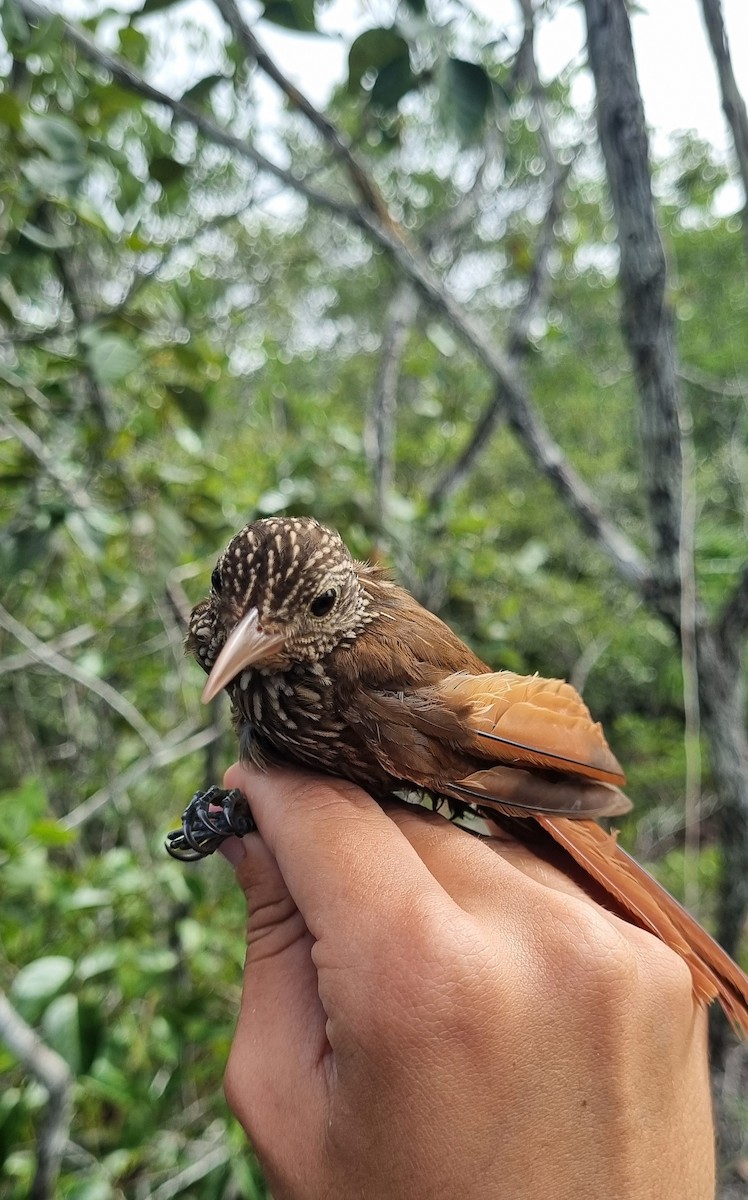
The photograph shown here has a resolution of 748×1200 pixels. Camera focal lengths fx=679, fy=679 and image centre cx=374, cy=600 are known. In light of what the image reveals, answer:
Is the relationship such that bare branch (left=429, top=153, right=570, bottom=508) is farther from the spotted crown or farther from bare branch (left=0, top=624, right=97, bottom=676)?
bare branch (left=0, top=624, right=97, bottom=676)

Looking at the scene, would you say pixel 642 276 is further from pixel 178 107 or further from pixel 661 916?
pixel 661 916

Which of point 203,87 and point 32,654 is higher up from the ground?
point 203,87

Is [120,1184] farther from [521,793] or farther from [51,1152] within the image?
[521,793]

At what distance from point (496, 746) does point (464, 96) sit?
138 cm

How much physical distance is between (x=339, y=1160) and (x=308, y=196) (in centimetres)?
195

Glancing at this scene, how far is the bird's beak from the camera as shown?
3.85 feet

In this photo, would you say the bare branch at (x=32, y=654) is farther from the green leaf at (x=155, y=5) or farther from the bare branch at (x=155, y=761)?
the green leaf at (x=155, y=5)

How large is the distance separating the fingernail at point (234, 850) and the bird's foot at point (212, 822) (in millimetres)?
51

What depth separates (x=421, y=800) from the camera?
1483 millimetres

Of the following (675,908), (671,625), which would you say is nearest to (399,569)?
(671,625)

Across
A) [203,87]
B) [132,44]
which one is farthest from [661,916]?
[132,44]

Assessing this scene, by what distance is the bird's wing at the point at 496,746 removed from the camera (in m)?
1.37

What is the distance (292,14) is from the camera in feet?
4.72

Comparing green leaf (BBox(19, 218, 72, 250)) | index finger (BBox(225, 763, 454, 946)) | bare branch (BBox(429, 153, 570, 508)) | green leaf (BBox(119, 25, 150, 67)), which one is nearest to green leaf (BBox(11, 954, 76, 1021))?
index finger (BBox(225, 763, 454, 946))
